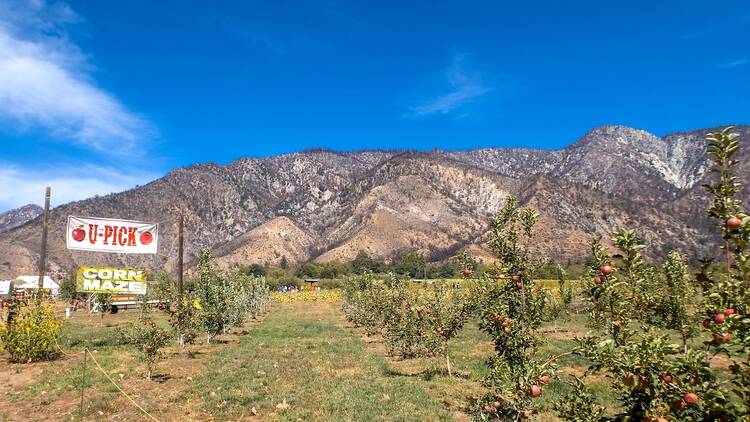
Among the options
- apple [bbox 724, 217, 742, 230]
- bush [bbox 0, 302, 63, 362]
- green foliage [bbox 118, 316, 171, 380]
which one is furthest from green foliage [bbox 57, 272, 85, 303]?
apple [bbox 724, 217, 742, 230]

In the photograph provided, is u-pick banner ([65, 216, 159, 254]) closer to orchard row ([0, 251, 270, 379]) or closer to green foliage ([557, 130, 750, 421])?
orchard row ([0, 251, 270, 379])

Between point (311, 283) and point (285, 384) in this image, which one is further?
point (311, 283)

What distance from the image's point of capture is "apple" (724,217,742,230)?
3592 mm

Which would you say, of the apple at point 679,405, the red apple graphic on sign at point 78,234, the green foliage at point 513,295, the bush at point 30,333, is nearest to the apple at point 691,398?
the apple at point 679,405

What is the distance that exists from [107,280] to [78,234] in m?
2.97

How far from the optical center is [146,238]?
25562 mm

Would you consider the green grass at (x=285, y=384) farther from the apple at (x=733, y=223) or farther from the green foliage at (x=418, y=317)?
the apple at (x=733, y=223)

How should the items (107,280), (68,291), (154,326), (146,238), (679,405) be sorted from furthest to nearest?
(68,291)
(146,238)
(107,280)
(154,326)
(679,405)

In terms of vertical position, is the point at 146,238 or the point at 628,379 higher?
the point at 146,238

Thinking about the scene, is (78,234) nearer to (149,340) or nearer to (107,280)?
(107,280)

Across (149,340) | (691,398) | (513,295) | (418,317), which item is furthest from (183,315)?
(691,398)

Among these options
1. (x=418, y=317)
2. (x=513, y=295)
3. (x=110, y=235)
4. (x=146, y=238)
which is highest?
(x=110, y=235)

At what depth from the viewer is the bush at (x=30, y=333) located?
69.3 feet

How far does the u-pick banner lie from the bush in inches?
138
